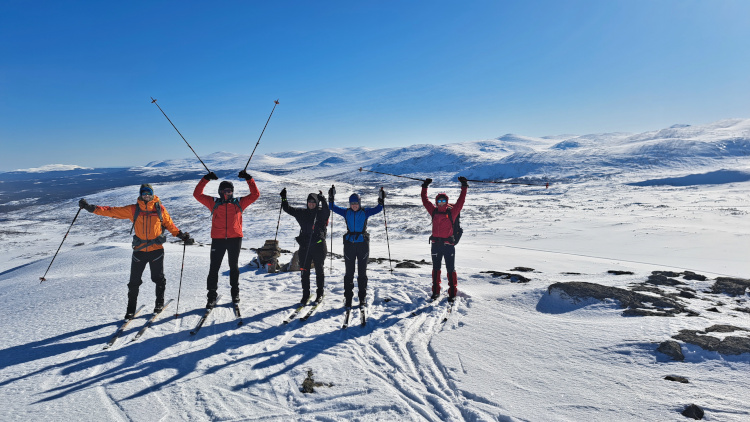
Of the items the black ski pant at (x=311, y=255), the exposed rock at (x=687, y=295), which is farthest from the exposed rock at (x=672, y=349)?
the black ski pant at (x=311, y=255)

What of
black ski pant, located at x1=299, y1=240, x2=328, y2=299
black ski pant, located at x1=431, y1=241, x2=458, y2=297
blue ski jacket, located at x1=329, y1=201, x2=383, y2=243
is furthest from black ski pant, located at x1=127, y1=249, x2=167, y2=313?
black ski pant, located at x1=431, y1=241, x2=458, y2=297

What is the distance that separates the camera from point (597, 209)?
143 ft

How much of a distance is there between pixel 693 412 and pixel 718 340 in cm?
197

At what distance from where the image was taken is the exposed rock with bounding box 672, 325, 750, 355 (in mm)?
4496

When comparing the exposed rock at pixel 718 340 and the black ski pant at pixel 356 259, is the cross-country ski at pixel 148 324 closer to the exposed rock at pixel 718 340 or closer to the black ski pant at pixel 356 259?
the black ski pant at pixel 356 259

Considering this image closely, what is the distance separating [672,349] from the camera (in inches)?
184

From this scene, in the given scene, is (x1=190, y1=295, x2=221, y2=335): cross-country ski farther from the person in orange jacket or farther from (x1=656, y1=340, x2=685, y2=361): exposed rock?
(x1=656, y1=340, x2=685, y2=361): exposed rock

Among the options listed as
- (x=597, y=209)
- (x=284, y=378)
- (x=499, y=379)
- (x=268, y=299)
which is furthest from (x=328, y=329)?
(x=597, y=209)

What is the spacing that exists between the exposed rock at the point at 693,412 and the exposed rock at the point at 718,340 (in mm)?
1488

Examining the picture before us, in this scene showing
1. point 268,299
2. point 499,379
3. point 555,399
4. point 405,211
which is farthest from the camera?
point 405,211

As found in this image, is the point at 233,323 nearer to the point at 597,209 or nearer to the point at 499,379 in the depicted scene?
the point at 499,379

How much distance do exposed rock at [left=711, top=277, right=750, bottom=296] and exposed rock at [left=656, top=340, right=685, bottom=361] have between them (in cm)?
548

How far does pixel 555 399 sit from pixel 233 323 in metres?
5.37

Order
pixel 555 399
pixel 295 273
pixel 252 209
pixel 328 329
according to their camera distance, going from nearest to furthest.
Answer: pixel 555 399
pixel 328 329
pixel 295 273
pixel 252 209
